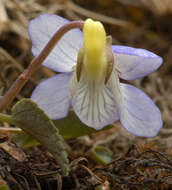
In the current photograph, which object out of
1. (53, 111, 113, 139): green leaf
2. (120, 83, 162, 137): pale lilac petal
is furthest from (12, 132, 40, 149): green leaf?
(120, 83, 162, 137): pale lilac petal

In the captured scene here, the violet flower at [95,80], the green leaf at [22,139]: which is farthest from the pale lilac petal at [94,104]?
the green leaf at [22,139]

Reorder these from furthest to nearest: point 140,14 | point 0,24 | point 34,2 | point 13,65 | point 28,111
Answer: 1. point 140,14
2. point 34,2
3. point 0,24
4. point 13,65
5. point 28,111

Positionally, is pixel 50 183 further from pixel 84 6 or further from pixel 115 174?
pixel 84 6

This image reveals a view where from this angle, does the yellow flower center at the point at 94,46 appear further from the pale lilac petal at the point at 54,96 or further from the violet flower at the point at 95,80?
the pale lilac petal at the point at 54,96

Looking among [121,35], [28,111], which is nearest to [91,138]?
[28,111]

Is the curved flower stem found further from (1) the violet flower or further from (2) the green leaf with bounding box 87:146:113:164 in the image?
(2) the green leaf with bounding box 87:146:113:164

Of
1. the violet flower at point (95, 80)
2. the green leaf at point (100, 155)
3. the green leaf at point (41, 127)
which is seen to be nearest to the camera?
the green leaf at point (41, 127)
